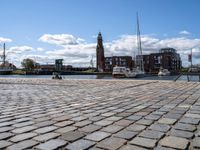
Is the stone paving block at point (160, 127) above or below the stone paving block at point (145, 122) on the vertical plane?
below

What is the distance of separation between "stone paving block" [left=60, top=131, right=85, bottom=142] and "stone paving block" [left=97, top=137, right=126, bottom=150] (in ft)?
1.37

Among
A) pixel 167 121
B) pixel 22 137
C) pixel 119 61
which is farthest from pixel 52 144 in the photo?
pixel 119 61

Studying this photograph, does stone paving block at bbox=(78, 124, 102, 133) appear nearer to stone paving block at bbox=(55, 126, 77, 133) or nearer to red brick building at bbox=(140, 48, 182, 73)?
stone paving block at bbox=(55, 126, 77, 133)

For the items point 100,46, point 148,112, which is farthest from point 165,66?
point 148,112

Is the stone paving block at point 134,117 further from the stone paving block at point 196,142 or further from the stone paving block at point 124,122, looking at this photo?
the stone paving block at point 196,142

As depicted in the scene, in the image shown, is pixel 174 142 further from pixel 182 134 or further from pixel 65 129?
pixel 65 129

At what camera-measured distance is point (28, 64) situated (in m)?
118

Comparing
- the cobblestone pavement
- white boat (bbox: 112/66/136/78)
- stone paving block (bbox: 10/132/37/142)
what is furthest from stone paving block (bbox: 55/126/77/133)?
white boat (bbox: 112/66/136/78)

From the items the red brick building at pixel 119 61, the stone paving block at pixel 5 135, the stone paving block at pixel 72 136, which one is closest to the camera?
the stone paving block at pixel 72 136

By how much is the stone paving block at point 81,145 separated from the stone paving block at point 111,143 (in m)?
0.13

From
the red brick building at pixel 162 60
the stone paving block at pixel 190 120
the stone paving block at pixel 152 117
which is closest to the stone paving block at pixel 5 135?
the stone paving block at pixel 152 117

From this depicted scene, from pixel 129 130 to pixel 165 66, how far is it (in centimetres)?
11790

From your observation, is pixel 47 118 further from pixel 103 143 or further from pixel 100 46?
pixel 100 46

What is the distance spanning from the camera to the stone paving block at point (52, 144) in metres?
3.15
